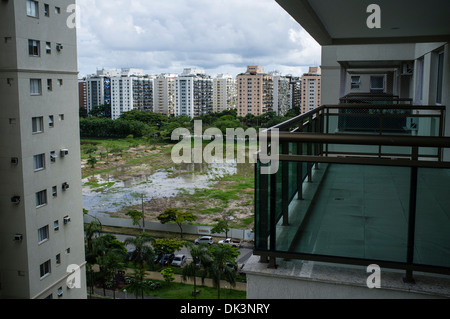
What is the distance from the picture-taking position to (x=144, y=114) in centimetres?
5459

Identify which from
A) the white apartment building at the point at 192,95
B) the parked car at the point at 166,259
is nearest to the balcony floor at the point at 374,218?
the parked car at the point at 166,259

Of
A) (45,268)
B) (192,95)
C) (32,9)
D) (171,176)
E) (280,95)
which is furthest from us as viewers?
(192,95)

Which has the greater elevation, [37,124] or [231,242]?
[37,124]

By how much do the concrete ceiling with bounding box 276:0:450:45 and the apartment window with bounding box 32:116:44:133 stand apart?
6.72 m

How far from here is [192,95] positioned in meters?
68.2

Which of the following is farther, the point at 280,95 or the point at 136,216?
the point at 280,95

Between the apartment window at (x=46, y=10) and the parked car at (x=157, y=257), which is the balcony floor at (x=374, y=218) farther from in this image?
the parked car at (x=157, y=257)

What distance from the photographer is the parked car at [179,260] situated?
1931cm

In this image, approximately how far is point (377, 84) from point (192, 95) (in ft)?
172

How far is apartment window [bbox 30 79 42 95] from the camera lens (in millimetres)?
9384

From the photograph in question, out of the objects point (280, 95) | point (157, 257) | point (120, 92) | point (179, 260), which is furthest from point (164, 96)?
point (179, 260)

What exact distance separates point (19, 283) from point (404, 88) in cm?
987

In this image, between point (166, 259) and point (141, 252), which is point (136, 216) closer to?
point (166, 259)

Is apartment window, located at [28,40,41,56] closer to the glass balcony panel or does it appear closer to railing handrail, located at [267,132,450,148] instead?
railing handrail, located at [267,132,450,148]
